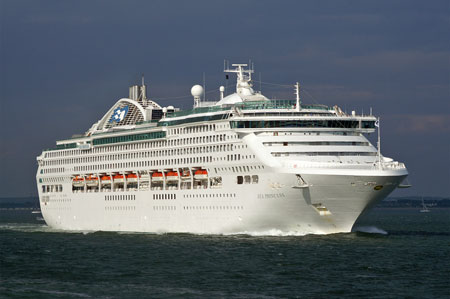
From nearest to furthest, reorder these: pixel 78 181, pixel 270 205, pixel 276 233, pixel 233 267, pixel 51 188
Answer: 1. pixel 233 267
2. pixel 270 205
3. pixel 276 233
4. pixel 78 181
5. pixel 51 188

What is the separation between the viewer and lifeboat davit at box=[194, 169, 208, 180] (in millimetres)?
64812

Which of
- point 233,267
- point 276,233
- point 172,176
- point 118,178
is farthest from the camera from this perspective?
point 118,178

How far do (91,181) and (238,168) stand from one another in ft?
78.8

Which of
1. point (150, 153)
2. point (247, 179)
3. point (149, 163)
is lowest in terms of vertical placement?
point (247, 179)

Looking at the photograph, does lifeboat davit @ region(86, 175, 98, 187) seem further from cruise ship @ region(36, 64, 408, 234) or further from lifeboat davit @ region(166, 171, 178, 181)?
lifeboat davit @ region(166, 171, 178, 181)

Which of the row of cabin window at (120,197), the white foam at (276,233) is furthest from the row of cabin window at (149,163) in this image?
the white foam at (276,233)

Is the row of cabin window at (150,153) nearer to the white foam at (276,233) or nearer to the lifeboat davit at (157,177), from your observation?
the lifeboat davit at (157,177)

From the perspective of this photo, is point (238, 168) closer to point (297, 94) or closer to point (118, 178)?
point (297, 94)

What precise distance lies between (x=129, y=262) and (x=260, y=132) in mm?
15094

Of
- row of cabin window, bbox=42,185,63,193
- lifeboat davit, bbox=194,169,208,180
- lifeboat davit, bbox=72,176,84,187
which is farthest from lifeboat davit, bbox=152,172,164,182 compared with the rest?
row of cabin window, bbox=42,185,63,193

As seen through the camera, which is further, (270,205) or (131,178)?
(131,178)

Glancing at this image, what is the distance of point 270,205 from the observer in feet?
191

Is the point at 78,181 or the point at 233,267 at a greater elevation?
the point at 78,181

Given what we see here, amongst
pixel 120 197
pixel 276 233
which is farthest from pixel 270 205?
pixel 120 197
